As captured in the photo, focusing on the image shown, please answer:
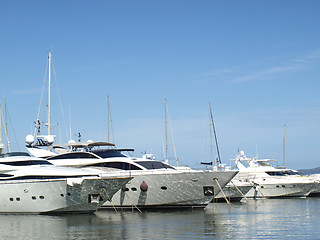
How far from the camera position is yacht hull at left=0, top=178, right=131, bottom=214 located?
25.1 metres

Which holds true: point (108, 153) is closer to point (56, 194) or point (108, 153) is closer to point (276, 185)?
point (56, 194)

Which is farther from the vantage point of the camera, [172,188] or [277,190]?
[277,190]

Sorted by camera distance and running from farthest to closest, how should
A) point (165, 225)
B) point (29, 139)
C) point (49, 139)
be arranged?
point (29, 139)
point (49, 139)
point (165, 225)

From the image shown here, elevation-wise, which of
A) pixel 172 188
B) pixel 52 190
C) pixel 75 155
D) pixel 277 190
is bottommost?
pixel 277 190

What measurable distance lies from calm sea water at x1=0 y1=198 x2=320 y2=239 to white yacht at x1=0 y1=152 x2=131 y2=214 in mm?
585

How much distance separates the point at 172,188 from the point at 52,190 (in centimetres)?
720

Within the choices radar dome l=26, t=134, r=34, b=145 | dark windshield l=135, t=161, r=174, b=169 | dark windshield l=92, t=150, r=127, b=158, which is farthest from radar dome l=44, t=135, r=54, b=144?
dark windshield l=135, t=161, r=174, b=169

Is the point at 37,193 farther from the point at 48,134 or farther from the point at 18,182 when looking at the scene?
the point at 48,134

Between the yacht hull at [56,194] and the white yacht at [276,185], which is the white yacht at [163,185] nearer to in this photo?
the yacht hull at [56,194]

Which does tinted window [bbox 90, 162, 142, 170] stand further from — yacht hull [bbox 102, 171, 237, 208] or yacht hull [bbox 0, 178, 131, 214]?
yacht hull [bbox 0, 178, 131, 214]

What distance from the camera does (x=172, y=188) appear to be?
2841cm

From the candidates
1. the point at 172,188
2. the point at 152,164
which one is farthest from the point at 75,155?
the point at 172,188

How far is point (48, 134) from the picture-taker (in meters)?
36.6

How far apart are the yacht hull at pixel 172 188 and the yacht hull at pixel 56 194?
9.16 ft
